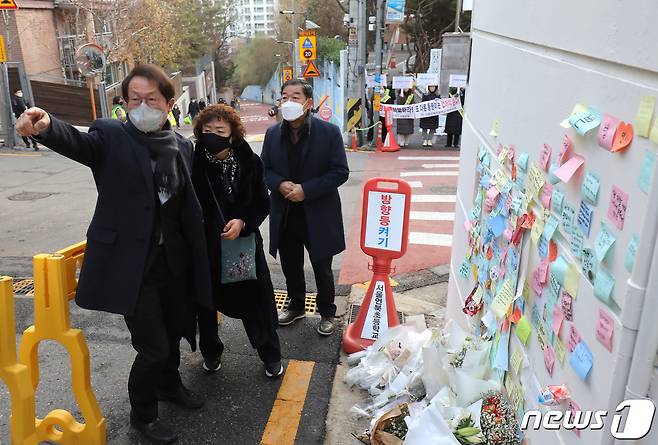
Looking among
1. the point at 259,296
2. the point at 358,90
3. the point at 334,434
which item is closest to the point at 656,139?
the point at 334,434

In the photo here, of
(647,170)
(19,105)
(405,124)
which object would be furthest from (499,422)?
(19,105)

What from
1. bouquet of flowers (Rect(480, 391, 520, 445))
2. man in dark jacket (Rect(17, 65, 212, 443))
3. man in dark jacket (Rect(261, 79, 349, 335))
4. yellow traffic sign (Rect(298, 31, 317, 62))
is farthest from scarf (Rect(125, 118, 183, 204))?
yellow traffic sign (Rect(298, 31, 317, 62))

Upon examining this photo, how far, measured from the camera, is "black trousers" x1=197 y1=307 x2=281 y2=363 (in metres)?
3.42

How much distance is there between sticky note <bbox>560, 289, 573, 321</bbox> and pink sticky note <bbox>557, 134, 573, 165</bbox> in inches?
17.7

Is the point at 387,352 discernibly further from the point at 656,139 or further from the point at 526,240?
the point at 656,139

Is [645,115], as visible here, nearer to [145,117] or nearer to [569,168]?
[569,168]

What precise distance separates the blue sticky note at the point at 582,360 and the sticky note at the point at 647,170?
57cm

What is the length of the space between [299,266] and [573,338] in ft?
8.51

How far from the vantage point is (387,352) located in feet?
11.3

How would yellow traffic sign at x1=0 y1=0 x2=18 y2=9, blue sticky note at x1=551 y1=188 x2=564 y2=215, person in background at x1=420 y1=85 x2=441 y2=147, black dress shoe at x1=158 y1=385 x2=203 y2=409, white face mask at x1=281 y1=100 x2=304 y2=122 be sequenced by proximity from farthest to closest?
person in background at x1=420 y1=85 x2=441 y2=147
yellow traffic sign at x1=0 y1=0 x2=18 y2=9
white face mask at x1=281 y1=100 x2=304 y2=122
black dress shoe at x1=158 y1=385 x2=203 y2=409
blue sticky note at x1=551 y1=188 x2=564 y2=215

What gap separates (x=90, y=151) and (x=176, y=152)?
0.41 m

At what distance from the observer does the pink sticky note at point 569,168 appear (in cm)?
170

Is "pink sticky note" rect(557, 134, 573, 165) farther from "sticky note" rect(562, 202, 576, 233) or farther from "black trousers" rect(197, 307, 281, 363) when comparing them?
"black trousers" rect(197, 307, 281, 363)

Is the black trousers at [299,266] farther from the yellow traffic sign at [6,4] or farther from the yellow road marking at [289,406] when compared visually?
the yellow traffic sign at [6,4]
